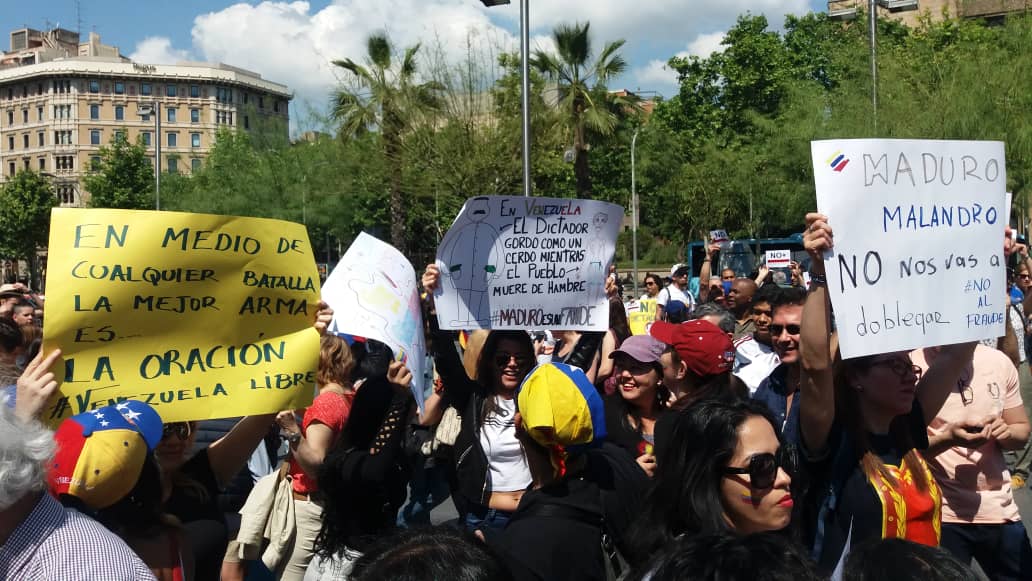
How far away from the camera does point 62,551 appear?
7.41 ft

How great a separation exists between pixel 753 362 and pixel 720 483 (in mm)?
3132

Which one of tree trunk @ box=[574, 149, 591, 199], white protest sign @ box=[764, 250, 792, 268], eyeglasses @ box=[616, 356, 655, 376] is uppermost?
tree trunk @ box=[574, 149, 591, 199]

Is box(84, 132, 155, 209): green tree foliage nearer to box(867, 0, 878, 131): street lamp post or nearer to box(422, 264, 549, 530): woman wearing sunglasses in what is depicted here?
box(867, 0, 878, 131): street lamp post

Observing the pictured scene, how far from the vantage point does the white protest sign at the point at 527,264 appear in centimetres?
502

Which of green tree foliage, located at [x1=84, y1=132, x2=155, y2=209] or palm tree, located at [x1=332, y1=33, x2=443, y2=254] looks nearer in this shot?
palm tree, located at [x1=332, y1=33, x2=443, y2=254]

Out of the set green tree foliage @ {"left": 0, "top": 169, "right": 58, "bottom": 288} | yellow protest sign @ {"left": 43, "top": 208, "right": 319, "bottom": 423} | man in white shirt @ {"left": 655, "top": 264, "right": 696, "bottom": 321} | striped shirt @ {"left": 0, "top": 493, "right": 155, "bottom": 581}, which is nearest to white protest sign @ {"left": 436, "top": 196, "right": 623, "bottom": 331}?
yellow protest sign @ {"left": 43, "top": 208, "right": 319, "bottom": 423}

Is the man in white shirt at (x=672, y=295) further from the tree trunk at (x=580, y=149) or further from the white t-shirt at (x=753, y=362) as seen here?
the tree trunk at (x=580, y=149)

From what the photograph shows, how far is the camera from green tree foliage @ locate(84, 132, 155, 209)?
49.8m

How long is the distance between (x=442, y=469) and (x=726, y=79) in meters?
39.9

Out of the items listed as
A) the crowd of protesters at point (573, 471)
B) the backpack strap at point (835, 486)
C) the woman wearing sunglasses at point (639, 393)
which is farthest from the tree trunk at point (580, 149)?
the backpack strap at point (835, 486)

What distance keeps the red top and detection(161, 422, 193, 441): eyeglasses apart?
785 mm

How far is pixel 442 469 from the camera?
6051mm

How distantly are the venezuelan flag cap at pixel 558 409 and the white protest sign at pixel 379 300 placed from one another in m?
1.07

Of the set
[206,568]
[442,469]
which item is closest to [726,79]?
[442,469]
